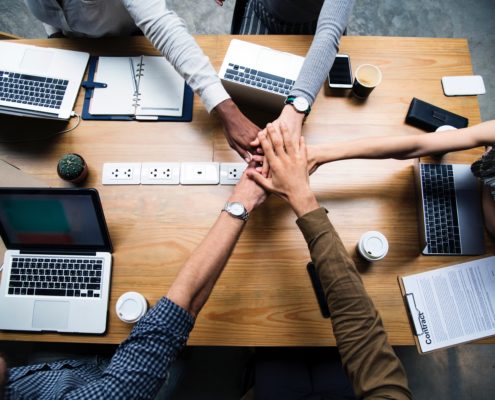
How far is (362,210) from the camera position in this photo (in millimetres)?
1159

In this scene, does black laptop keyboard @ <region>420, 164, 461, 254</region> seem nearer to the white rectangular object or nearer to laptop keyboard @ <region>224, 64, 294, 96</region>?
laptop keyboard @ <region>224, 64, 294, 96</region>

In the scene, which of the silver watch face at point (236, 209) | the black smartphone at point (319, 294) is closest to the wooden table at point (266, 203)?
the black smartphone at point (319, 294)

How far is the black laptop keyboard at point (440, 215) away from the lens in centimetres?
111

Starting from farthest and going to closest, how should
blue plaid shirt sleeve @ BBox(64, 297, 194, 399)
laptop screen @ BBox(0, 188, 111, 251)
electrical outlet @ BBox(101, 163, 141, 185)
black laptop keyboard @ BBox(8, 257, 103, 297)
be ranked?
electrical outlet @ BBox(101, 163, 141, 185) < black laptop keyboard @ BBox(8, 257, 103, 297) < laptop screen @ BBox(0, 188, 111, 251) < blue plaid shirt sleeve @ BBox(64, 297, 194, 399)

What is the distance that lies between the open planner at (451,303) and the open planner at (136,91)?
92cm

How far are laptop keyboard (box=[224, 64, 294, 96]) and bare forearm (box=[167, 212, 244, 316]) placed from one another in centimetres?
42

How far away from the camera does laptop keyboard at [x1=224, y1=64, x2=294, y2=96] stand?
44.3 inches

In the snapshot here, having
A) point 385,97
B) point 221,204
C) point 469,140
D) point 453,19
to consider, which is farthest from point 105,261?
point 453,19

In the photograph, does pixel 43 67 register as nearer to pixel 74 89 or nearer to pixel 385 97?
pixel 74 89

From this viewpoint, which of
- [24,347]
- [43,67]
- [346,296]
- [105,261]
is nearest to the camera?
[346,296]

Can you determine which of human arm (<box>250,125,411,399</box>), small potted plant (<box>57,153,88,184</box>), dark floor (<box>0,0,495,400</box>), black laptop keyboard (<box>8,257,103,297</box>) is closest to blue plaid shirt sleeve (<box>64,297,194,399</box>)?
black laptop keyboard (<box>8,257,103,297</box>)

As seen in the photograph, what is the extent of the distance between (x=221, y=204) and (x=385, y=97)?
68cm

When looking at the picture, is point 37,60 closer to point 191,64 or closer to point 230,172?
point 191,64

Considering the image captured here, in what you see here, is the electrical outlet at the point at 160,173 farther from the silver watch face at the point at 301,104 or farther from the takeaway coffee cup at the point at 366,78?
the takeaway coffee cup at the point at 366,78
